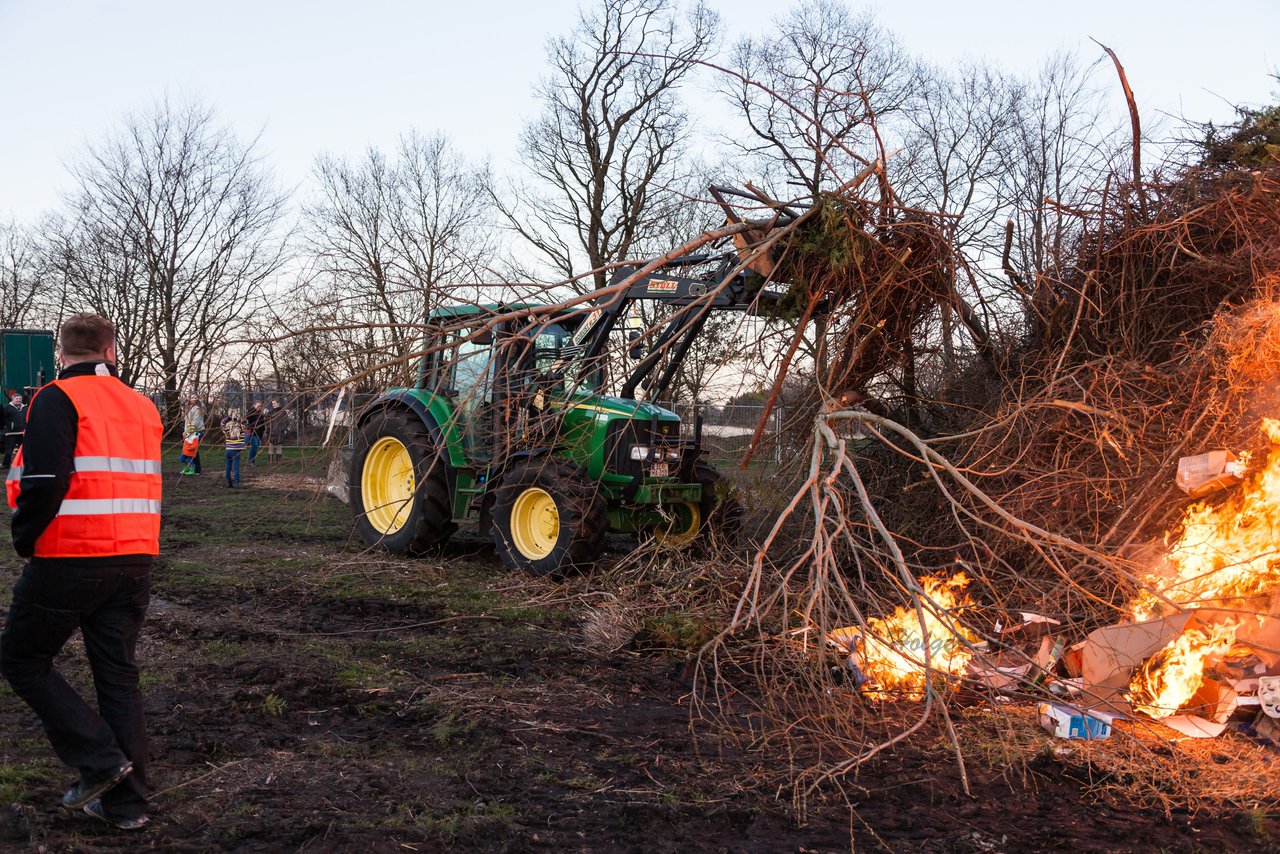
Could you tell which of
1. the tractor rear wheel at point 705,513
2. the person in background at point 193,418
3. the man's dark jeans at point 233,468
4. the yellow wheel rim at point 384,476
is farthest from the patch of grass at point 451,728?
the man's dark jeans at point 233,468

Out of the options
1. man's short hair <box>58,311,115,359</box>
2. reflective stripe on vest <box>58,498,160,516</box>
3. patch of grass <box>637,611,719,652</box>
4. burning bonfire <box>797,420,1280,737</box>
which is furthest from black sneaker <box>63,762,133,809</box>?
patch of grass <box>637,611,719,652</box>

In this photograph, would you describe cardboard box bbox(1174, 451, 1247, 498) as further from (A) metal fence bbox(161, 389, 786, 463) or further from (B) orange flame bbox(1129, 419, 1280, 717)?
(A) metal fence bbox(161, 389, 786, 463)

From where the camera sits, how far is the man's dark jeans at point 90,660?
3.53m

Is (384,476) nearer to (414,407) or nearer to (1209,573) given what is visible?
(414,407)

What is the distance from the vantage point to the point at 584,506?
8039 mm

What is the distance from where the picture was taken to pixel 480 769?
168 inches

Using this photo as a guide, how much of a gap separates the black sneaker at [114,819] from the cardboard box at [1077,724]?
3.93 meters

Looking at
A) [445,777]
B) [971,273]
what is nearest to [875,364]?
[971,273]

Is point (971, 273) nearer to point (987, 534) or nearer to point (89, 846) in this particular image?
point (987, 534)

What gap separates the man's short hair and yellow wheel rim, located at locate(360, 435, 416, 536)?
6248 millimetres

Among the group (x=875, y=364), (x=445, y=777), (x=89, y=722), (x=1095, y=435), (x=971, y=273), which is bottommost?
(x=445, y=777)

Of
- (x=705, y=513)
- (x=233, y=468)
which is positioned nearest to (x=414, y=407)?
(x=705, y=513)

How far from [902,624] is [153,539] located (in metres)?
3.94

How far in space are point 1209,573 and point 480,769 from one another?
142 inches
